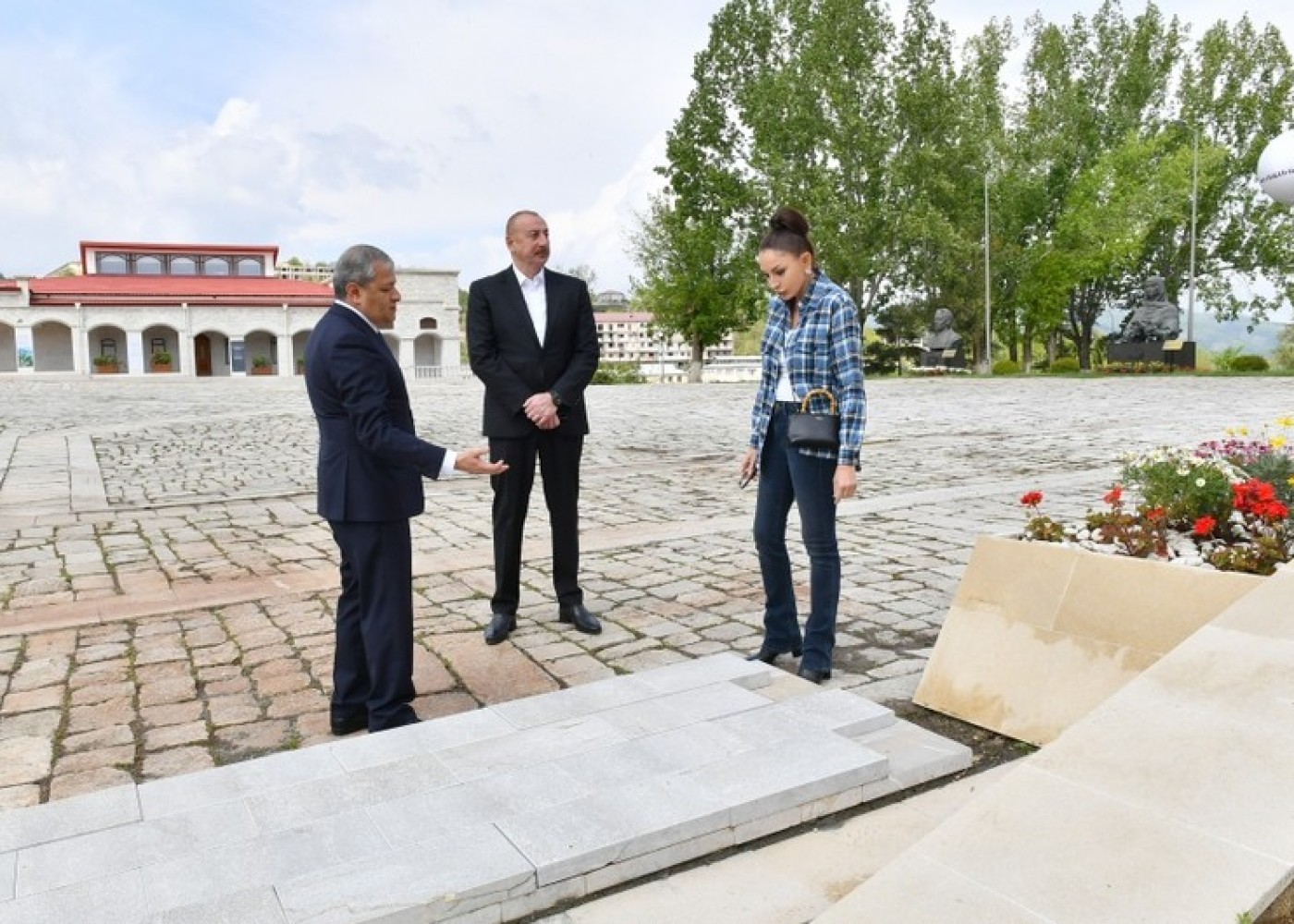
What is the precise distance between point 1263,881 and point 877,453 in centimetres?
1057

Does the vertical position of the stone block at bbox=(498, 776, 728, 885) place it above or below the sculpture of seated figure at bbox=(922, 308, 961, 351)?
below

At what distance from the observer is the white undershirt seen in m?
5.06

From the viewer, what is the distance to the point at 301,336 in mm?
58250

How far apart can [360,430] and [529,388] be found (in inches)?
60.5

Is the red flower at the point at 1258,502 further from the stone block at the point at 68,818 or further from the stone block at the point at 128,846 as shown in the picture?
the stone block at the point at 68,818

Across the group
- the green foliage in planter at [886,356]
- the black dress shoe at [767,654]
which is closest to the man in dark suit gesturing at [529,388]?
the black dress shoe at [767,654]

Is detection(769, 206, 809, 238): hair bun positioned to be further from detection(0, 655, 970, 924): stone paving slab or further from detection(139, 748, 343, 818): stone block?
detection(139, 748, 343, 818): stone block

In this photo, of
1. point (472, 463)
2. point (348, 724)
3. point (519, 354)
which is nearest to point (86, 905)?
point (348, 724)

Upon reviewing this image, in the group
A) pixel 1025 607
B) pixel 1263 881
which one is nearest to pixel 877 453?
pixel 1025 607

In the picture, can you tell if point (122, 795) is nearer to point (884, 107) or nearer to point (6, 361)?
point (884, 107)

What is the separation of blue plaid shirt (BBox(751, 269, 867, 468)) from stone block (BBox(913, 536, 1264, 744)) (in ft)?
2.47

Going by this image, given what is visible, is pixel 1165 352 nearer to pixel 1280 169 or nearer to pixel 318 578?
pixel 1280 169

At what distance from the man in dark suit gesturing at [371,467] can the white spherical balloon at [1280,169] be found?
5.76 meters

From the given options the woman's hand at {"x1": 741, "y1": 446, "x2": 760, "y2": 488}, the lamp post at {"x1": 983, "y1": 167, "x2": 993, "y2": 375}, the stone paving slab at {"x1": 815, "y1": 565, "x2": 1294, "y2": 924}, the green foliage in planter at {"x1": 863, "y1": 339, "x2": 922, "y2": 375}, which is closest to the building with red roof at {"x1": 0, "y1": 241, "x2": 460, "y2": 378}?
the green foliage in planter at {"x1": 863, "y1": 339, "x2": 922, "y2": 375}
